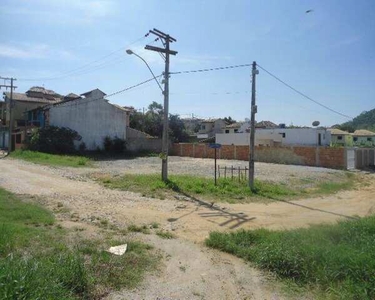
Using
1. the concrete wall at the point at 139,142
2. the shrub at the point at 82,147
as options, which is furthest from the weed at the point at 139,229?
the concrete wall at the point at 139,142

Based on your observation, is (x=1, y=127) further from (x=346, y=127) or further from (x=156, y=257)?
(x=346, y=127)

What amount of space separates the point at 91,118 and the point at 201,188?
89.5ft

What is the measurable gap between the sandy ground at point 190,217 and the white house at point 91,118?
62.1 feet

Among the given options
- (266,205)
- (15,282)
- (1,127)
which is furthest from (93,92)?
(15,282)

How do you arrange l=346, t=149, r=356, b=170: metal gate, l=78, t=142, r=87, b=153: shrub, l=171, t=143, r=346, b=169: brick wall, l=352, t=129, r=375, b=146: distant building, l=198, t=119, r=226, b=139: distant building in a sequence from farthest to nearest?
l=352, t=129, r=375, b=146: distant building, l=198, t=119, r=226, b=139: distant building, l=78, t=142, r=87, b=153: shrub, l=171, t=143, r=346, b=169: brick wall, l=346, t=149, r=356, b=170: metal gate

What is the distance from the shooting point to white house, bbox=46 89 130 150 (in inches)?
1455

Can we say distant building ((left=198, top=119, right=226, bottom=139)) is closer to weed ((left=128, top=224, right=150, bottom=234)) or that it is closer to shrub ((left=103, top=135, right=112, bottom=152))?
shrub ((left=103, top=135, right=112, bottom=152))

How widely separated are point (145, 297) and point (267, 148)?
3217 cm

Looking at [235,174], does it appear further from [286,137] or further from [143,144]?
[286,137]

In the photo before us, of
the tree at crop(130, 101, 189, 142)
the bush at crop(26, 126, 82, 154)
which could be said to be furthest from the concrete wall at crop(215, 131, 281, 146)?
the bush at crop(26, 126, 82, 154)

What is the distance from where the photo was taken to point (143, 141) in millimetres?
43812

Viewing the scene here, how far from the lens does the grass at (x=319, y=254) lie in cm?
536

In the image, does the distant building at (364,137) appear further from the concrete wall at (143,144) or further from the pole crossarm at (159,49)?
the pole crossarm at (159,49)

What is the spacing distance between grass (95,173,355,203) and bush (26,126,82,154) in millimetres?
18618
